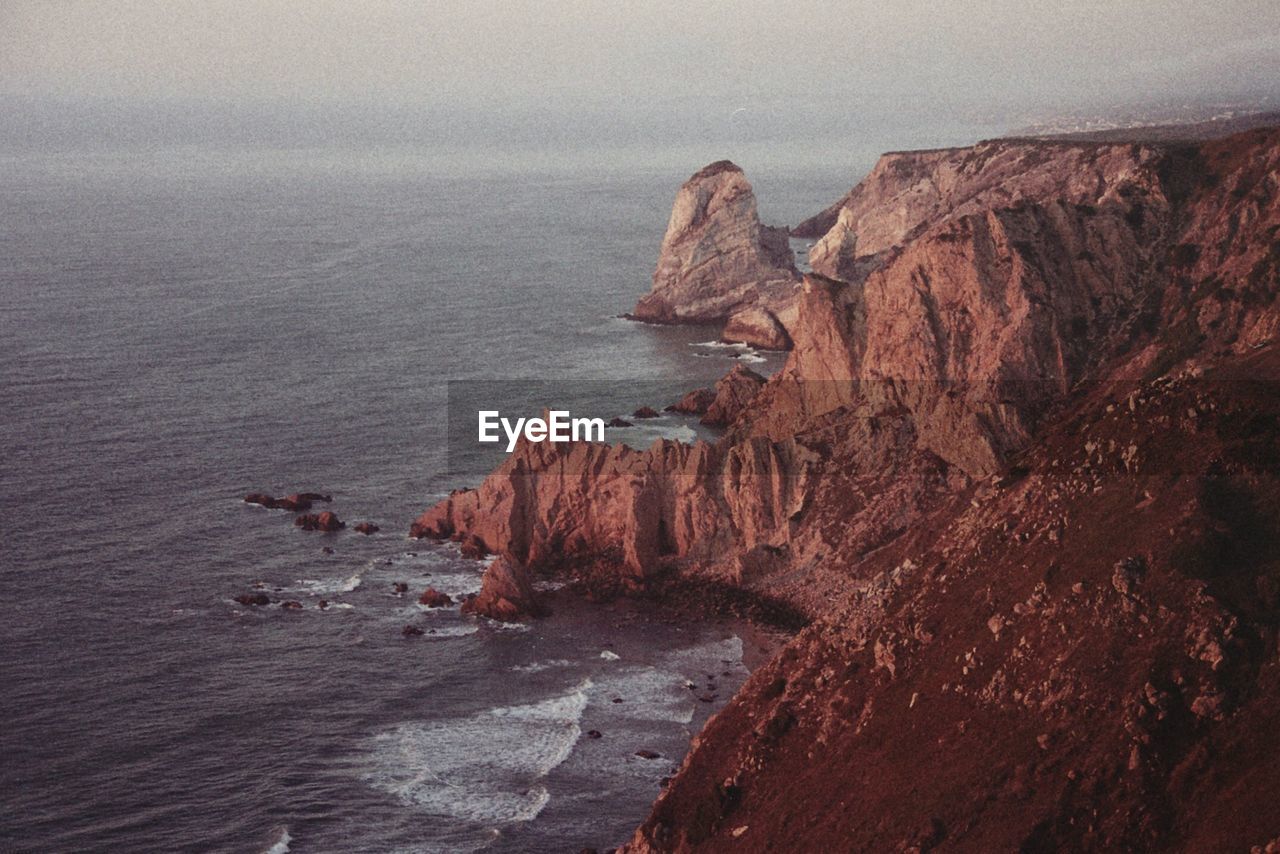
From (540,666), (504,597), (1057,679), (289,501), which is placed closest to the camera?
(1057,679)

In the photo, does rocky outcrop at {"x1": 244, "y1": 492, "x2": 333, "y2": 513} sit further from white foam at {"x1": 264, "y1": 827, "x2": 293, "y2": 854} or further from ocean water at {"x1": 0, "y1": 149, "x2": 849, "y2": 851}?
white foam at {"x1": 264, "y1": 827, "x2": 293, "y2": 854}

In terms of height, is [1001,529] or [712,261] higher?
[712,261]

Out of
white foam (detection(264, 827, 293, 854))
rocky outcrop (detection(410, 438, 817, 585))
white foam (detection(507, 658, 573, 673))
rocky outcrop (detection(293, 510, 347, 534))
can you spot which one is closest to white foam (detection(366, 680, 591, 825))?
white foam (detection(507, 658, 573, 673))

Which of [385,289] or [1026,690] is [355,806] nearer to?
[1026,690]

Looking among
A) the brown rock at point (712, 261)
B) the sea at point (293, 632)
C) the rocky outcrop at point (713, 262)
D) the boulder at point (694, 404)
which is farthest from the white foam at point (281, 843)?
the brown rock at point (712, 261)

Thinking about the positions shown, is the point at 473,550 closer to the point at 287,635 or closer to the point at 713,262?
the point at 287,635

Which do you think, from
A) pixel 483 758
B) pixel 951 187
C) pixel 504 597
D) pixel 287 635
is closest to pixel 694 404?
pixel 504 597
